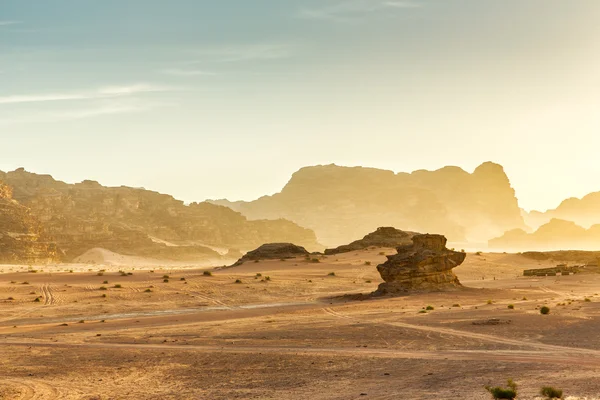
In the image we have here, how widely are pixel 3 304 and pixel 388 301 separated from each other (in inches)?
943

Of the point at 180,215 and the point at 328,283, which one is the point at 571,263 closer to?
the point at 328,283

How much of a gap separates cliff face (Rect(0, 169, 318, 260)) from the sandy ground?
82.5 m

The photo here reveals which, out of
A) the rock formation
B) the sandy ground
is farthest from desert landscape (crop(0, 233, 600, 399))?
the rock formation

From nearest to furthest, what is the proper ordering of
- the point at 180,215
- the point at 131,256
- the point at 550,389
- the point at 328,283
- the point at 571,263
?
the point at 550,389, the point at 328,283, the point at 571,263, the point at 131,256, the point at 180,215

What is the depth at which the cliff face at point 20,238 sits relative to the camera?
90500mm

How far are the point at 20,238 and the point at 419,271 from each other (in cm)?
7383

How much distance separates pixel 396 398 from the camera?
1328 centimetres

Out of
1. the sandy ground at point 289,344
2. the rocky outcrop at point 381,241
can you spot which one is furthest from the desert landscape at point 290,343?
the rocky outcrop at point 381,241

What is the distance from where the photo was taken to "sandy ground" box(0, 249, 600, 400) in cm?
1527

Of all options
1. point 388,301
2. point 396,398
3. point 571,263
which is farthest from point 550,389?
point 571,263

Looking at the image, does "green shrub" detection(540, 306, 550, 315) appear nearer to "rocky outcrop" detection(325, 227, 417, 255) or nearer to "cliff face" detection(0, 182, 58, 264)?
"rocky outcrop" detection(325, 227, 417, 255)

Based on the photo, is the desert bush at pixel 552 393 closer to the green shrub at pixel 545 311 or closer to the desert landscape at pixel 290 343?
the desert landscape at pixel 290 343

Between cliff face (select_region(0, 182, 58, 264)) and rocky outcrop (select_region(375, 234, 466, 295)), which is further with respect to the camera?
cliff face (select_region(0, 182, 58, 264))

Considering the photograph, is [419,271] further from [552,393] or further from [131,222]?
[131,222]
